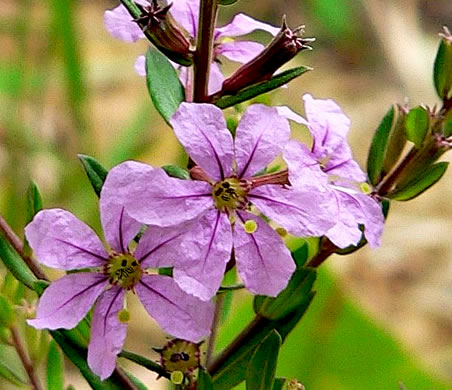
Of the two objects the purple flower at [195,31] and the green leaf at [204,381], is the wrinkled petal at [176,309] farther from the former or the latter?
the purple flower at [195,31]

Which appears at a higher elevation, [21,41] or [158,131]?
[21,41]

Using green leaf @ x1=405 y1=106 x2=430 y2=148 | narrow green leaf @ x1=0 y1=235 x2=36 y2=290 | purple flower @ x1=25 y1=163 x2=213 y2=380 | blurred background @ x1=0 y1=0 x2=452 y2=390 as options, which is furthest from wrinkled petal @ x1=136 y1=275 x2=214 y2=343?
blurred background @ x1=0 y1=0 x2=452 y2=390

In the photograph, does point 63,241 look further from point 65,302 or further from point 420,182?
point 420,182

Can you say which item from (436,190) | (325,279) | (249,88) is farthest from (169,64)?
(436,190)

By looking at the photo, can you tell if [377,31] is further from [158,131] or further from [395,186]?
[395,186]

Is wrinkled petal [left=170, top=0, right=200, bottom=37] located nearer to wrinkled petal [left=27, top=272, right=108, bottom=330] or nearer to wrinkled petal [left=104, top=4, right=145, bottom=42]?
wrinkled petal [left=104, top=4, right=145, bottom=42]

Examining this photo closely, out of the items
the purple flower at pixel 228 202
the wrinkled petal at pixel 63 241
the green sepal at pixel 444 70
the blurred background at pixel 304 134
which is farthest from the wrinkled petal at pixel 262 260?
the blurred background at pixel 304 134
